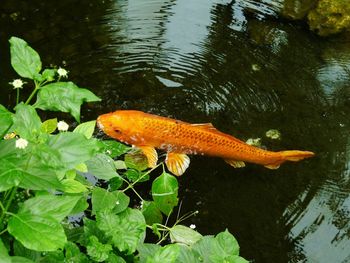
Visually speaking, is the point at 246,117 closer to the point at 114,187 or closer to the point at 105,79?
the point at 105,79

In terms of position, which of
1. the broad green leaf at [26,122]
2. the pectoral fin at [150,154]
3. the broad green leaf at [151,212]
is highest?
the broad green leaf at [26,122]

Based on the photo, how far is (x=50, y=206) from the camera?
1557 millimetres

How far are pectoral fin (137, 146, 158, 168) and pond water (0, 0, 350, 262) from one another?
29 centimetres

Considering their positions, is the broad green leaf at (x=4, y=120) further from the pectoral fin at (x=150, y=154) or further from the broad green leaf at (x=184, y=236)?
the pectoral fin at (x=150, y=154)

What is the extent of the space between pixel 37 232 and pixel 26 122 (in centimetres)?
37

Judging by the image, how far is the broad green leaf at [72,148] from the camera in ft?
5.00

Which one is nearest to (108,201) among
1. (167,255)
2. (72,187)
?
(72,187)

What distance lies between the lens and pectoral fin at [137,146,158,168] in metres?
3.47

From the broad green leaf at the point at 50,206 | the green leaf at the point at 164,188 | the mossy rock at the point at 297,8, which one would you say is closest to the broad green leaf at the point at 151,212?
the green leaf at the point at 164,188

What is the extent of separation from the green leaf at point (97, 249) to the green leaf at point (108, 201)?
25 centimetres

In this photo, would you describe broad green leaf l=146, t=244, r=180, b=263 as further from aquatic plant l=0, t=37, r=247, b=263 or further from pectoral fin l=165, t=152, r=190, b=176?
pectoral fin l=165, t=152, r=190, b=176

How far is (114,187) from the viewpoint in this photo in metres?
A: 2.50

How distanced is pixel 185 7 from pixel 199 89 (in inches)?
54.3

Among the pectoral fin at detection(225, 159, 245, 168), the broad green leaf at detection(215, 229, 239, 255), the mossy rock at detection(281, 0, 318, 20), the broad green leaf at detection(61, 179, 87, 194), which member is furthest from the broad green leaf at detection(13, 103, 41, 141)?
the mossy rock at detection(281, 0, 318, 20)
